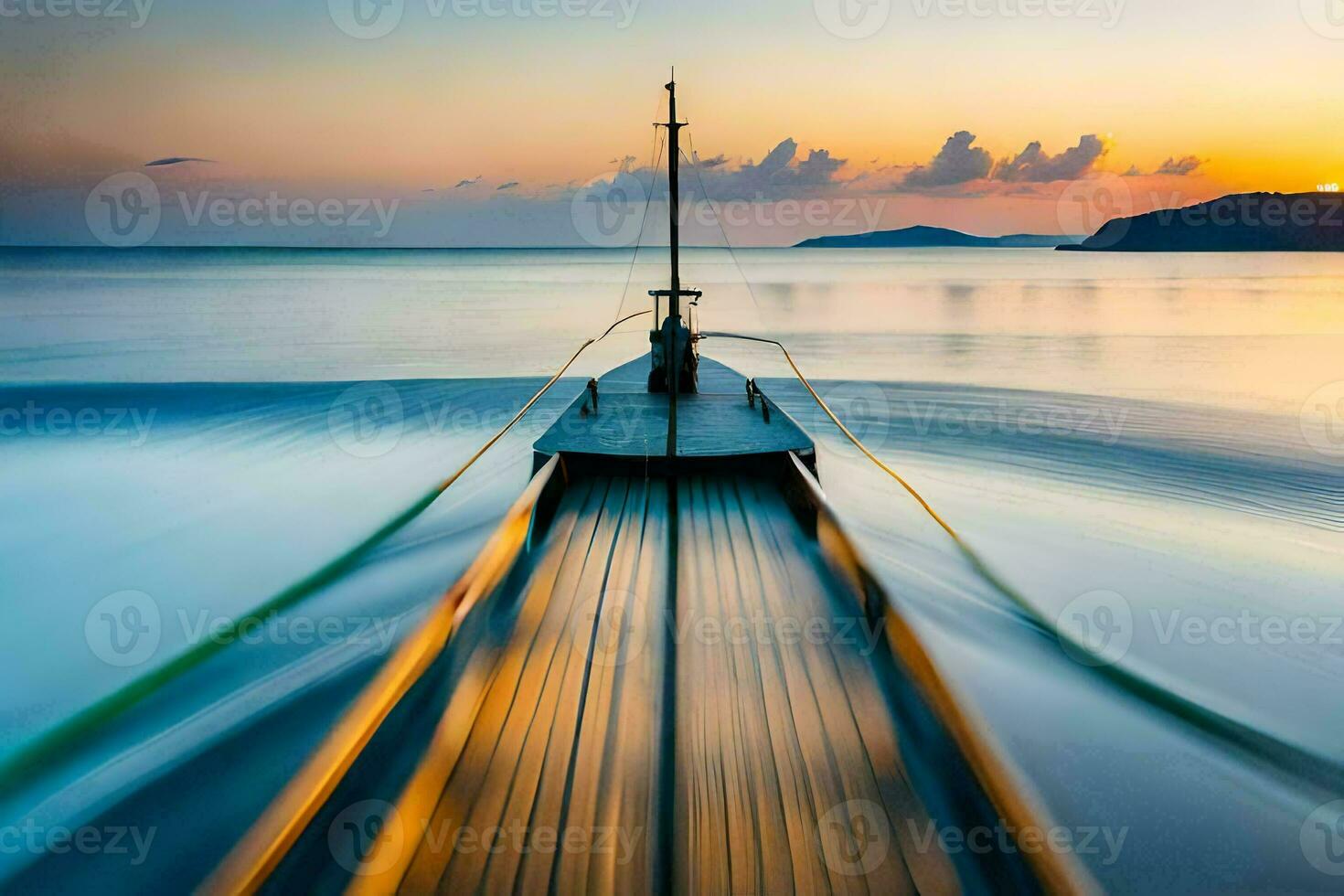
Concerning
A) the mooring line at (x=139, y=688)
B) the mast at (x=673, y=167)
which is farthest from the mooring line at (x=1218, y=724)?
the mooring line at (x=139, y=688)

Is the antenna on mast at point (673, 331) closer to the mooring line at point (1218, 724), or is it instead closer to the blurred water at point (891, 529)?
the blurred water at point (891, 529)

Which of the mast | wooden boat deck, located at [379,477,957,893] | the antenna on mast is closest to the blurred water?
wooden boat deck, located at [379,477,957,893]

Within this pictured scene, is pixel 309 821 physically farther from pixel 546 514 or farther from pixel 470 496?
pixel 470 496

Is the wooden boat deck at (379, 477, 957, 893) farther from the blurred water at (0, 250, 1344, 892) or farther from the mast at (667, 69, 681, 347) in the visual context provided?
the mast at (667, 69, 681, 347)

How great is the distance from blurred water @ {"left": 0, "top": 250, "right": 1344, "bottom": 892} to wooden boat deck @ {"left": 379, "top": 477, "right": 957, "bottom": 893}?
58 cm

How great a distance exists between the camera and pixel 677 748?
321 cm

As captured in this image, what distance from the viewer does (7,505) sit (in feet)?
30.1

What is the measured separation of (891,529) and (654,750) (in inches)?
218

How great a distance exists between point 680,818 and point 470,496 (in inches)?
280

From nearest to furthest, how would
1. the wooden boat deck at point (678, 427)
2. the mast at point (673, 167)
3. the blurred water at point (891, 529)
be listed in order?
the blurred water at point (891, 529) < the wooden boat deck at point (678, 427) < the mast at point (673, 167)

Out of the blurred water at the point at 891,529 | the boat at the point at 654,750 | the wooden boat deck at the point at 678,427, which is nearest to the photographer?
the boat at the point at 654,750

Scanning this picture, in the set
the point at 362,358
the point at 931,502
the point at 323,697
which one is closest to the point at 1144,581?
the point at 931,502

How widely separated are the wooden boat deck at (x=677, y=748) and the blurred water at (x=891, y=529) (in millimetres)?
578

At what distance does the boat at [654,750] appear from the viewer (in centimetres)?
254
